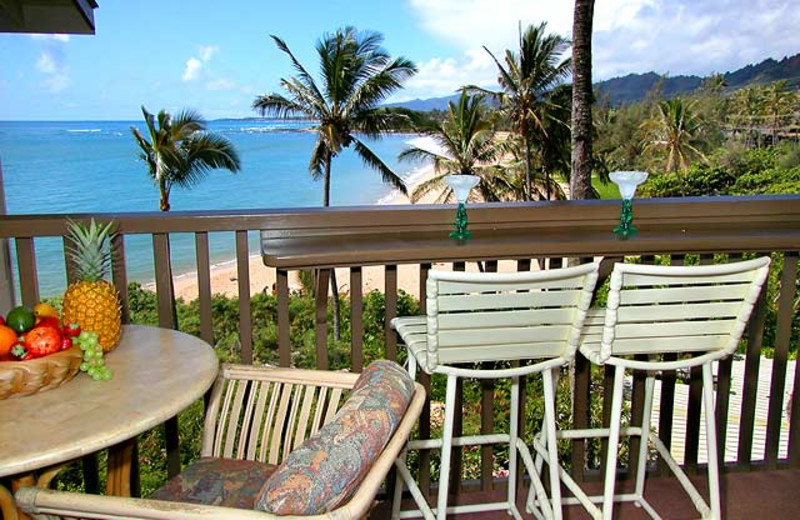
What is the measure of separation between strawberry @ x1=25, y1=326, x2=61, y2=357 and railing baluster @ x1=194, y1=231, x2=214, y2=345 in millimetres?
634

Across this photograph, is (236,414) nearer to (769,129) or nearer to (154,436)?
(154,436)

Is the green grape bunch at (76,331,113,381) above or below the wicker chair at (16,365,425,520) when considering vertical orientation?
above

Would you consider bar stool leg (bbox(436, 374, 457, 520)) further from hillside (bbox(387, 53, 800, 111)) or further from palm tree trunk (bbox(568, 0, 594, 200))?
hillside (bbox(387, 53, 800, 111))

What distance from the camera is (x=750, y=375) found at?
2.30m

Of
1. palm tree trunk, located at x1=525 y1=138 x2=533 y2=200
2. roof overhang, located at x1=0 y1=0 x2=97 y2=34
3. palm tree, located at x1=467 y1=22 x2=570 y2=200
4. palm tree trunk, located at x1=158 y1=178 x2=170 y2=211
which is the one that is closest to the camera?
roof overhang, located at x1=0 y1=0 x2=97 y2=34

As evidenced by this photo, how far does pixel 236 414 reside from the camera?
1.71 m

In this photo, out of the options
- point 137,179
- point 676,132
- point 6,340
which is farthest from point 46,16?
point 137,179

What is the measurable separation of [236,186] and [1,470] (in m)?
33.8

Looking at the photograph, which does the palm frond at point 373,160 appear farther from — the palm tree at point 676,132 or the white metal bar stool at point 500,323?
the white metal bar stool at point 500,323

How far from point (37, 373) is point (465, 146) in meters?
21.2

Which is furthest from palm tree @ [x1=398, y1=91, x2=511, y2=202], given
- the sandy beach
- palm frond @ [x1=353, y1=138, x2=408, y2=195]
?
the sandy beach

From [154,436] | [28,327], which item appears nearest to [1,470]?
[28,327]

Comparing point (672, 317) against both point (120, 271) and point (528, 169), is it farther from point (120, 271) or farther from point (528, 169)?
point (528, 169)

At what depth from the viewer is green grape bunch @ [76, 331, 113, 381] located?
4.78 ft
